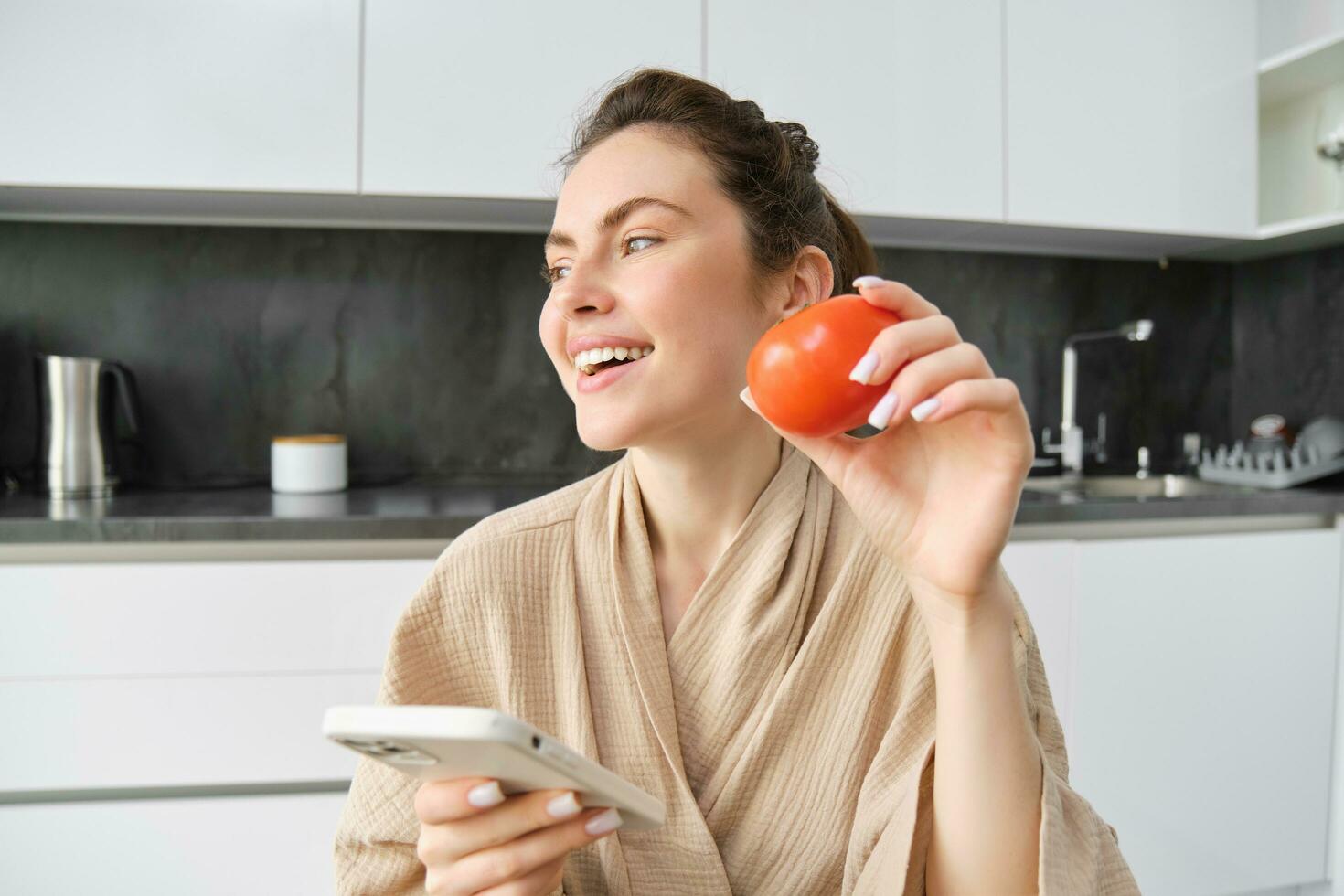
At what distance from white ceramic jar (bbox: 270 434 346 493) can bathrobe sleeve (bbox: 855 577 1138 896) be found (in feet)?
5.31

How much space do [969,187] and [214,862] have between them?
2181 millimetres

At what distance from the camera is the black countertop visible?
5.42 feet

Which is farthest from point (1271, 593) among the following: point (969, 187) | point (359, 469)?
point (359, 469)

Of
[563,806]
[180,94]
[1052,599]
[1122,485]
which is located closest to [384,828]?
[563,806]

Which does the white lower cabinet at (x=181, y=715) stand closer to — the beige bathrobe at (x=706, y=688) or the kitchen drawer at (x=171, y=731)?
the kitchen drawer at (x=171, y=731)

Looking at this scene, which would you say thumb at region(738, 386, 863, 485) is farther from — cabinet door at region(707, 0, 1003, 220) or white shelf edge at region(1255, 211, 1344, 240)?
white shelf edge at region(1255, 211, 1344, 240)

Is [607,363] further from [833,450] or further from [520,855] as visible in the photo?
[520,855]

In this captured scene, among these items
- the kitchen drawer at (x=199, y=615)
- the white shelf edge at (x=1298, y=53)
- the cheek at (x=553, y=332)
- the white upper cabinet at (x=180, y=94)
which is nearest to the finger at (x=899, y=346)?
the cheek at (x=553, y=332)

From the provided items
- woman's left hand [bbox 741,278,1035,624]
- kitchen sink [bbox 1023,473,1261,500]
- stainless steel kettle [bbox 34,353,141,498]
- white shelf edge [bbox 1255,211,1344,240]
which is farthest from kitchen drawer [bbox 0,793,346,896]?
white shelf edge [bbox 1255,211,1344,240]

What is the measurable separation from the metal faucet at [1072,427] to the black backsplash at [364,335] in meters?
0.05

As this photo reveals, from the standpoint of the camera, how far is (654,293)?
1007 mm

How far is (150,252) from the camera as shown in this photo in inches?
92.0

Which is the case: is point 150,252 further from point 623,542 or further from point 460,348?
point 623,542

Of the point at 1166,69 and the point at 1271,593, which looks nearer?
the point at 1271,593
